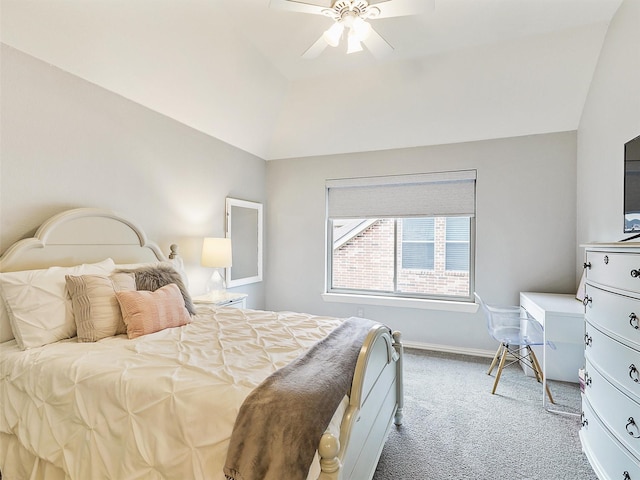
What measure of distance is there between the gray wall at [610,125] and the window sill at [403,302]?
1.34 metres

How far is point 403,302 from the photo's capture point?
399 centimetres

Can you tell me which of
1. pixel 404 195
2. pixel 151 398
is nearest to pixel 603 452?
pixel 151 398

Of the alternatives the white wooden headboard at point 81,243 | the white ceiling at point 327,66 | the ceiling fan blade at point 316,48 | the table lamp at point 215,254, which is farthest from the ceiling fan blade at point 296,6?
the table lamp at point 215,254

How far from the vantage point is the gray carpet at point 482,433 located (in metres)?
1.87

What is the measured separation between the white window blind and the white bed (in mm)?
Result: 2308

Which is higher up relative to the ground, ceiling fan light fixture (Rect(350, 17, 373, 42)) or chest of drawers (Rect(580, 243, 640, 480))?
ceiling fan light fixture (Rect(350, 17, 373, 42))

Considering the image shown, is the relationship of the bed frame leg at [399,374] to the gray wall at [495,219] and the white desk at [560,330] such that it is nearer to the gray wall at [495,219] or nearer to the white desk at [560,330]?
the white desk at [560,330]

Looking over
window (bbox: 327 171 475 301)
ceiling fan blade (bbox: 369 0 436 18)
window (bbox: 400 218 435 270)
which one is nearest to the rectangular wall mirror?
window (bbox: 327 171 475 301)

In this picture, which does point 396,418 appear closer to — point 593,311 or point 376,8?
point 593,311

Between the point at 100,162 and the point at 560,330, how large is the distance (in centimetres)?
381

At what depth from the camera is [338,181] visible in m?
4.30

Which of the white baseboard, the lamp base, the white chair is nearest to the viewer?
the white chair

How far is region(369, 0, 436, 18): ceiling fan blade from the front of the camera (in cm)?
183

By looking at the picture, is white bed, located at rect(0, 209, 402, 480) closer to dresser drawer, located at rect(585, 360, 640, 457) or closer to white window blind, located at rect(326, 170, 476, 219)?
dresser drawer, located at rect(585, 360, 640, 457)
